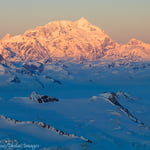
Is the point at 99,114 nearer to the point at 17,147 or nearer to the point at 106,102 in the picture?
the point at 106,102

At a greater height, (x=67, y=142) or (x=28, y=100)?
(x=28, y=100)

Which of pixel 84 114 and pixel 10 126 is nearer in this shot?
pixel 10 126

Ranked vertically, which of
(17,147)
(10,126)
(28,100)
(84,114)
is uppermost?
(28,100)

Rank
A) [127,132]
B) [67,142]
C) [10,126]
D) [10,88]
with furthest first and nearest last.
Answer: [10,88], [127,132], [10,126], [67,142]

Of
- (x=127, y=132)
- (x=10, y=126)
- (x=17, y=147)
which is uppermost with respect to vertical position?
(x=127, y=132)

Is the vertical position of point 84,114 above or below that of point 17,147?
above

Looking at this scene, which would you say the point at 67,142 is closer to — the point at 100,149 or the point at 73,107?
the point at 100,149

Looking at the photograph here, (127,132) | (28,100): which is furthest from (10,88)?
(127,132)

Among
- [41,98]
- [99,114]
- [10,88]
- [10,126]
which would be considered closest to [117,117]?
[99,114]

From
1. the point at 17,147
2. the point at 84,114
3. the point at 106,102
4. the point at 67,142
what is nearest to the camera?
the point at 17,147
